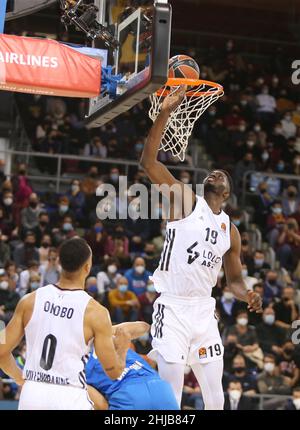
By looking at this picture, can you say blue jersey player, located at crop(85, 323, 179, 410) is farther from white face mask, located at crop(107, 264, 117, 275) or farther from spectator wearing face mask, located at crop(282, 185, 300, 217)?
spectator wearing face mask, located at crop(282, 185, 300, 217)

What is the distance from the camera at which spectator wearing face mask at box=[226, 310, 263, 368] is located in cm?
1416

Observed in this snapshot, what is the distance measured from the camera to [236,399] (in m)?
13.0

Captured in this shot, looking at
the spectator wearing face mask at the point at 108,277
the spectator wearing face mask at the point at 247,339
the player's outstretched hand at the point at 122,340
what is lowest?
the spectator wearing face mask at the point at 247,339

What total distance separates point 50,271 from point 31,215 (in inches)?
73.3

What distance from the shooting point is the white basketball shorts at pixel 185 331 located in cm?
731

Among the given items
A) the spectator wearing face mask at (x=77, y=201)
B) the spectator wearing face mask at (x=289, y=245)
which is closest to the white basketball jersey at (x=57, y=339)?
the spectator wearing face mask at (x=77, y=201)

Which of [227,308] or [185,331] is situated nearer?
[185,331]

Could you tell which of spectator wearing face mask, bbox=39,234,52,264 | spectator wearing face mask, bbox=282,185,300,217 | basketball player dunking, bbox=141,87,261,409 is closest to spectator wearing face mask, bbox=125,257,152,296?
spectator wearing face mask, bbox=39,234,52,264

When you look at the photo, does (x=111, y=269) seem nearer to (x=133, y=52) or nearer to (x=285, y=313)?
(x=285, y=313)

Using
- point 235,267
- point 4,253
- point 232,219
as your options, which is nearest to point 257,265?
point 232,219

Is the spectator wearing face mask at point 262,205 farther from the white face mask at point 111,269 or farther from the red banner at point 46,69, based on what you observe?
the red banner at point 46,69

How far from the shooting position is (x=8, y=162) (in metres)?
18.2

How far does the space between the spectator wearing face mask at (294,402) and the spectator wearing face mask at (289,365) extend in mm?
417

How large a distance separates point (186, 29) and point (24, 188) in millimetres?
7349
